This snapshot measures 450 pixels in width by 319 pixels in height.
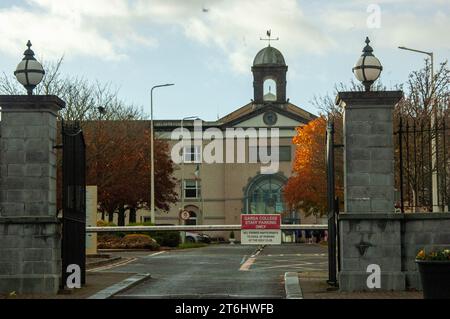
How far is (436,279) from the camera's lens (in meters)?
13.7

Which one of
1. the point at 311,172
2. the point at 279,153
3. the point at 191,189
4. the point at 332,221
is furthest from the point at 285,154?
the point at 332,221

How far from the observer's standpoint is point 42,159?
54.5ft

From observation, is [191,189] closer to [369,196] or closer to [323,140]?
[323,140]

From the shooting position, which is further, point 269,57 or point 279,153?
point 269,57

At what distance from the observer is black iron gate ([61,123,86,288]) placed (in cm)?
1669

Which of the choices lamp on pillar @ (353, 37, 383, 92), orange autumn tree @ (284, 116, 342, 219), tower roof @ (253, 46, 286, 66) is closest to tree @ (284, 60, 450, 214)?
orange autumn tree @ (284, 116, 342, 219)

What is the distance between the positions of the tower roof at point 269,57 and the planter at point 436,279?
274ft

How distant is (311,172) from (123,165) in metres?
11.7

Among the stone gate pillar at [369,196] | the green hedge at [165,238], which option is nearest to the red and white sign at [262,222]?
the stone gate pillar at [369,196]

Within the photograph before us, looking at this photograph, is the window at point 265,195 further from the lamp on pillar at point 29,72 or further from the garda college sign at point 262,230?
the lamp on pillar at point 29,72
